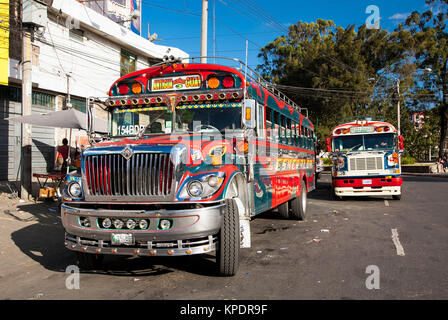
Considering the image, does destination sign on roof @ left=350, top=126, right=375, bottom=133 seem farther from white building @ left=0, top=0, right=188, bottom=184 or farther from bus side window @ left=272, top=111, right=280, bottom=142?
white building @ left=0, top=0, right=188, bottom=184

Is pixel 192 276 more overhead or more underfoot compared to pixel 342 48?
more underfoot

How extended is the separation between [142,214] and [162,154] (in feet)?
2.44

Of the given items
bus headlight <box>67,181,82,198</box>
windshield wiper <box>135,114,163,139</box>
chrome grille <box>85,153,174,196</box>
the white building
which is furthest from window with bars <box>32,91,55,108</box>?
chrome grille <box>85,153,174,196</box>

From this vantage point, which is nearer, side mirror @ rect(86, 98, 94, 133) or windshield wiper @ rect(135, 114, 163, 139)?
windshield wiper @ rect(135, 114, 163, 139)

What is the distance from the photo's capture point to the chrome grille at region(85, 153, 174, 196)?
15.0 feet

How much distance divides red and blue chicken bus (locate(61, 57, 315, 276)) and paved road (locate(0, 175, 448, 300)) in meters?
0.46

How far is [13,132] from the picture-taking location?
15.6 m

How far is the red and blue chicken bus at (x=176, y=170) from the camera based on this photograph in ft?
14.8

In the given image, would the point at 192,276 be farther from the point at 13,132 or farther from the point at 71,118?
the point at 13,132

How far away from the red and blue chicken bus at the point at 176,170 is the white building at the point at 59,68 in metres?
9.27

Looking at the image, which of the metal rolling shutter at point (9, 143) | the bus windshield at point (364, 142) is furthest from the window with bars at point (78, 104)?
the bus windshield at point (364, 142)

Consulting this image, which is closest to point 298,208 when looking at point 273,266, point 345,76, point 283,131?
point 283,131

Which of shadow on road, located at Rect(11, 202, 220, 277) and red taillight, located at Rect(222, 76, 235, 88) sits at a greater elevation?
red taillight, located at Rect(222, 76, 235, 88)

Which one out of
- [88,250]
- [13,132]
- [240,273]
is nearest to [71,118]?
[13,132]
